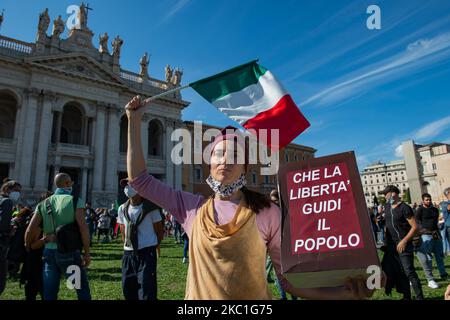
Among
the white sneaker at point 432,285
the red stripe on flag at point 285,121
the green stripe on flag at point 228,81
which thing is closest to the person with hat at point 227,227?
the red stripe on flag at point 285,121

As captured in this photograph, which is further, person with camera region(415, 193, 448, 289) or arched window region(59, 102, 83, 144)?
arched window region(59, 102, 83, 144)

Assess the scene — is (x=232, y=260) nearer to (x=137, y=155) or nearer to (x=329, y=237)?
(x=329, y=237)

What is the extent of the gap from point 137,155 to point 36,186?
86.4ft

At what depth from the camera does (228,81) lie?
2783 millimetres

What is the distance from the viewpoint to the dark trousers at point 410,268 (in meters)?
5.07

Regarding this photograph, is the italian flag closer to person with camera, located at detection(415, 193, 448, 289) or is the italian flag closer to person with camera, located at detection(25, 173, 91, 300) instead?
person with camera, located at detection(25, 173, 91, 300)

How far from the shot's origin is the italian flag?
250 cm

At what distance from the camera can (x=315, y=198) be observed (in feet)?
5.58

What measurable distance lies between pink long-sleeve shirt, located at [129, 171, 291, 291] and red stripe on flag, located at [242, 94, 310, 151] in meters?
0.69

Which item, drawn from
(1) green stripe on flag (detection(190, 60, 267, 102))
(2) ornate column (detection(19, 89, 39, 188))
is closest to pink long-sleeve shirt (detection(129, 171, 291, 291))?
(1) green stripe on flag (detection(190, 60, 267, 102))

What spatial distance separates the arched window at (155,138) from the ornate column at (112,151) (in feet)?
16.9

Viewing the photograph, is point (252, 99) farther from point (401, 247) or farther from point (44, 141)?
point (44, 141)

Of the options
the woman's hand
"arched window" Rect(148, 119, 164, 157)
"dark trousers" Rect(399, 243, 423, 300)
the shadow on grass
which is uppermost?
"arched window" Rect(148, 119, 164, 157)

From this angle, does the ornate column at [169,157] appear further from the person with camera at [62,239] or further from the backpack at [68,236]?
the backpack at [68,236]
